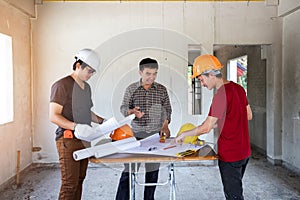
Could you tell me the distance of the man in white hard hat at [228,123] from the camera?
6.35 feet

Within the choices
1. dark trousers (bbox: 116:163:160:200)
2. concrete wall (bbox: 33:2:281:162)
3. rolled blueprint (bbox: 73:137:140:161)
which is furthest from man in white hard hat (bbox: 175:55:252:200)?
concrete wall (bbox: 33:2:281:162)

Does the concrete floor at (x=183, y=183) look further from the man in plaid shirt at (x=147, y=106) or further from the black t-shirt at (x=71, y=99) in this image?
the black t-shirt at (x=71, y=99)

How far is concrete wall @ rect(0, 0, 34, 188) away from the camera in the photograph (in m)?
3.50

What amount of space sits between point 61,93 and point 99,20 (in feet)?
8.61

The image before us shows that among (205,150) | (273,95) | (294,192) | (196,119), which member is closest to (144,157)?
(205,150)

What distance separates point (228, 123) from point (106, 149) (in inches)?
32.5

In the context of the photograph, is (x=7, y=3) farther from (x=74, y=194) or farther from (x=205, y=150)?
(x=205, y=150)

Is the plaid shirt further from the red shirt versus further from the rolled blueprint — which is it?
the red shirt

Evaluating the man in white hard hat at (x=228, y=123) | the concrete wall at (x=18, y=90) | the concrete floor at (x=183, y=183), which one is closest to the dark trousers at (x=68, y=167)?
the man in white hard hat at (x=228, y=123)

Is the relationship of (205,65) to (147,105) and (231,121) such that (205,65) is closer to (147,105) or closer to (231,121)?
(231,121)

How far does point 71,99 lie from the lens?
6.79 feet

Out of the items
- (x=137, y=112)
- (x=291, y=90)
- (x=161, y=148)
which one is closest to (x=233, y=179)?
(x=161, y=148)

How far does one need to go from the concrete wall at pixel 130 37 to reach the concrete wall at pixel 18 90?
0.18m

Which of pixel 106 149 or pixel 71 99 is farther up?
pixel 71 99
